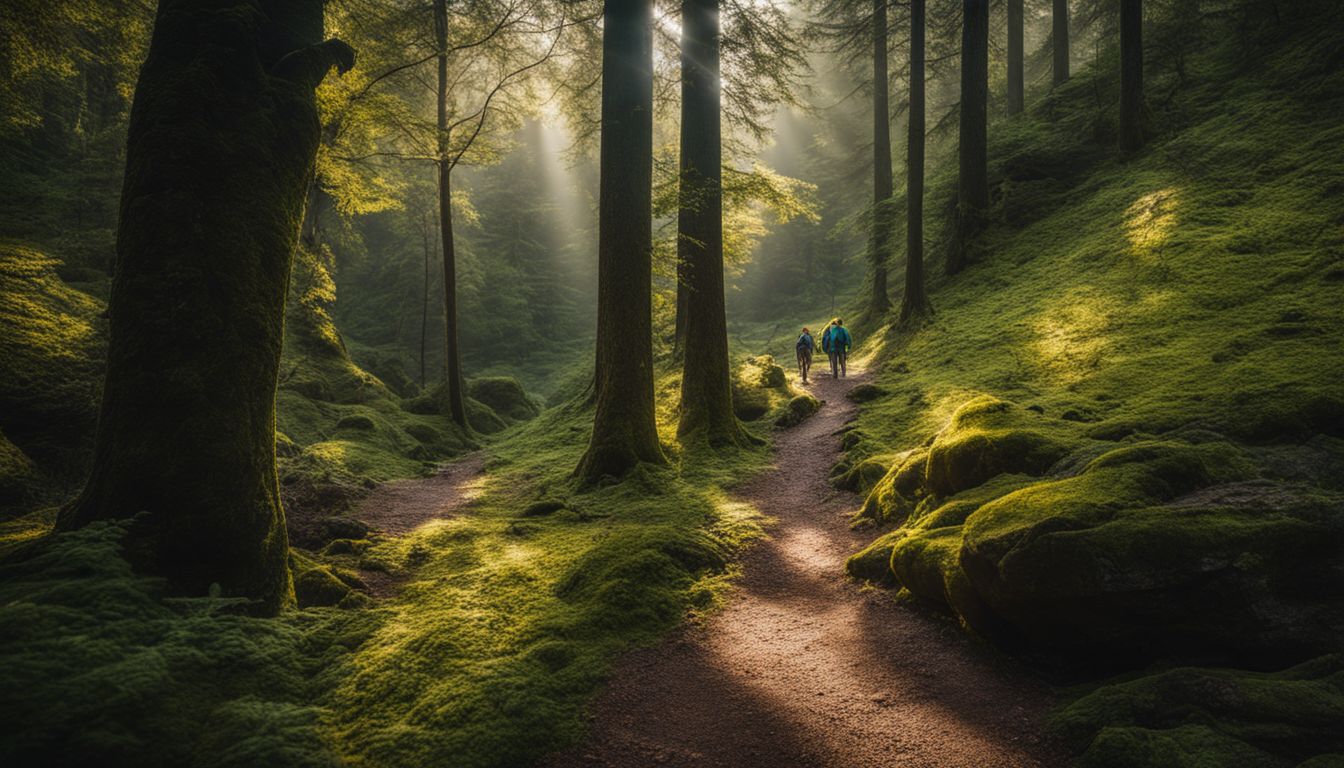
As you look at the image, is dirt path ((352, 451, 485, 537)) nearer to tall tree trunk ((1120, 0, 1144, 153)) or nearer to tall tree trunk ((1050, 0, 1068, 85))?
tall tree trunk ((1120, 0, 1144, 153))

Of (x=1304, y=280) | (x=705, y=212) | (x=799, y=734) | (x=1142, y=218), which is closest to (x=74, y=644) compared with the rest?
(x=799, y=734)

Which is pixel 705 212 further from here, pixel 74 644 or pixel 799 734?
pixel 74 644

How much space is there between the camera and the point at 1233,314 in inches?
309

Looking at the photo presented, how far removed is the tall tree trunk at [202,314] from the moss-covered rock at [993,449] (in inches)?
241

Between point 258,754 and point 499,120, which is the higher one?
point 499,120

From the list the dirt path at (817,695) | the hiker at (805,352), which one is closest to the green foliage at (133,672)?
the dirt path at (817,695)

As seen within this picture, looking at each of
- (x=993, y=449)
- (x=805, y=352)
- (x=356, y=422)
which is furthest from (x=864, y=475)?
(x=356, y=422)

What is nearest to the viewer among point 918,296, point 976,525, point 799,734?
point 799,734

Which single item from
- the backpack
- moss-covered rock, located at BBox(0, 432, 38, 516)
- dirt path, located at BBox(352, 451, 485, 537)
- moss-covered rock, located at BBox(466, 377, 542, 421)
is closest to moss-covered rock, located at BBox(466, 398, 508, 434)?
moss-covered rock, located at BBox(466, 377, 542, 421)

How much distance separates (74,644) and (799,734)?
3.71m

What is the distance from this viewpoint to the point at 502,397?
2342 centimetres

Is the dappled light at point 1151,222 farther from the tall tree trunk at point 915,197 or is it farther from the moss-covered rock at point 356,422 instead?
the moss-covered rock at point 356,422

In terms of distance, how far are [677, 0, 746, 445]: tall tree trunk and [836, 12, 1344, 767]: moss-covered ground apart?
101 inches

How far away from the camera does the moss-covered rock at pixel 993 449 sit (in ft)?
18.4
